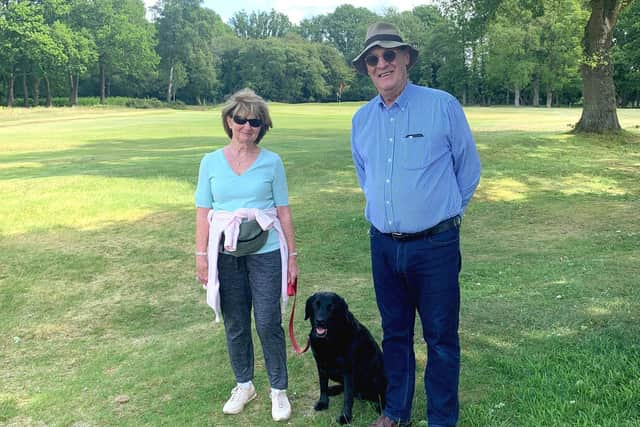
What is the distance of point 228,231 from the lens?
3.64m

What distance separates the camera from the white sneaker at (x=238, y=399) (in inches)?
161

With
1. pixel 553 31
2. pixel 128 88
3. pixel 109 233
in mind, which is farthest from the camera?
pixel 128 88

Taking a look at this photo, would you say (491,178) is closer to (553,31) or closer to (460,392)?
(460,392)

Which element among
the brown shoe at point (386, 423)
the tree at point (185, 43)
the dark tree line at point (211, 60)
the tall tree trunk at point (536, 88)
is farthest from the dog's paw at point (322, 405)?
the tree at point (185, 43)

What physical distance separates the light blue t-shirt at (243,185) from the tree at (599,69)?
59.5ft

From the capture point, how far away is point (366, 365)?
391 centimetres

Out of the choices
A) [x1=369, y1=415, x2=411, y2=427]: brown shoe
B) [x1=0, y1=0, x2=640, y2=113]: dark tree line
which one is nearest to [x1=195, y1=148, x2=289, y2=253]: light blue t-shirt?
[x1=369, y1=415, x2=411, y2=427]: brown shoe

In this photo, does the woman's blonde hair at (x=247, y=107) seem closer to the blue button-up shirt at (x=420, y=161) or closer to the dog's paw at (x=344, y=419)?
the blue button-up shirt at (x=420, y=161)

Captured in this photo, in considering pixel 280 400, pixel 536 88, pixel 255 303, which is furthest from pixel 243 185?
pixel 536 88

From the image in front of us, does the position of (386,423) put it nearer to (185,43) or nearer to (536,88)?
(536,88)

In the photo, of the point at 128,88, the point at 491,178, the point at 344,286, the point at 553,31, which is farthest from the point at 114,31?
the point at 344,286

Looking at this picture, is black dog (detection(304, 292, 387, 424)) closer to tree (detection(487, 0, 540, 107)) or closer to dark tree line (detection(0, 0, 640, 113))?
dark tree line (detection(0, 0, 640, 113))

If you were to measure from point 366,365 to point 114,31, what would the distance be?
8279cm

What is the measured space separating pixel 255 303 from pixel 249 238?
482 mm
